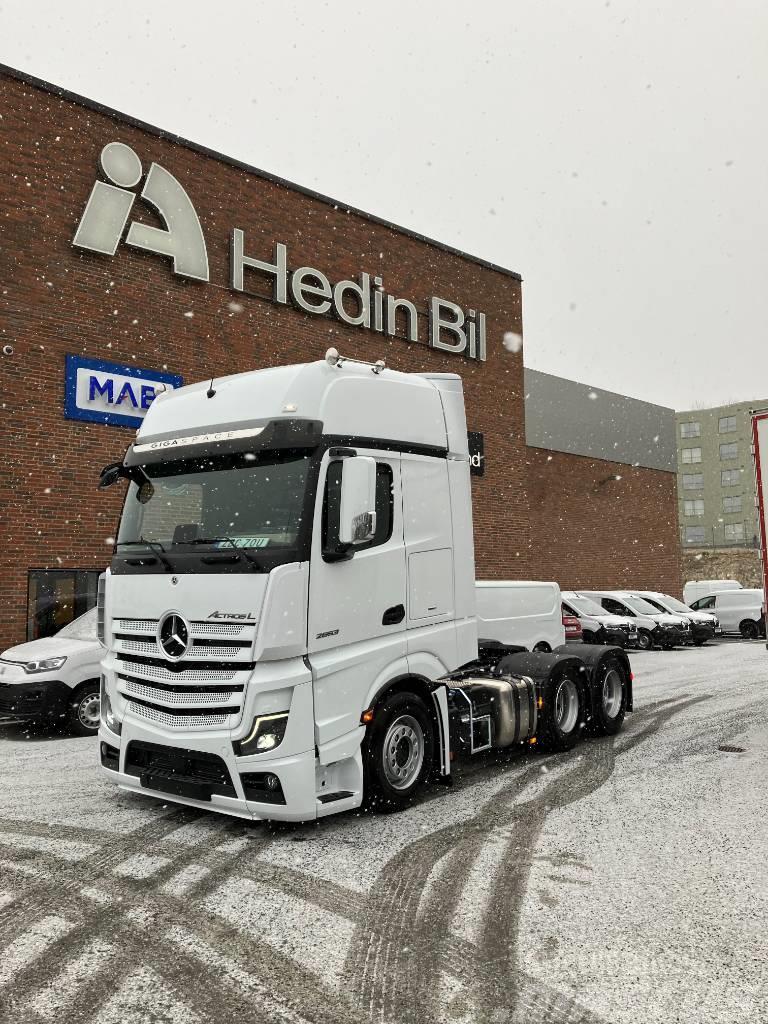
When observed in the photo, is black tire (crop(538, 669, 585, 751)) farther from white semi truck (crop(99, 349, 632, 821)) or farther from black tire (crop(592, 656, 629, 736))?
white semi truck (crop(99, 349, 632, 821))

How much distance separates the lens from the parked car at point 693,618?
920 inches

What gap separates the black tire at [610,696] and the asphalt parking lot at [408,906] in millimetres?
1595

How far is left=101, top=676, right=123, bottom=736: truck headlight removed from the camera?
6.36 metres

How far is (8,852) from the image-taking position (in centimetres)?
563

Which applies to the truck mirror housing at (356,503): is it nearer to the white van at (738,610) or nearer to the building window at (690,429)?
the white van at (738,610)

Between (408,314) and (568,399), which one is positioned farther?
(568,399)

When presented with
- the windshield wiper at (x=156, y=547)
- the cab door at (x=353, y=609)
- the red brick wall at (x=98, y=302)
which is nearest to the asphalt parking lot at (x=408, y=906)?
the cab door at (x=353, y=609)

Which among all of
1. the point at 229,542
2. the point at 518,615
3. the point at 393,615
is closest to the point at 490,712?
the point at 393,615

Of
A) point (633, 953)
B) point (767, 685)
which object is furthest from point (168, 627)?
point (767, 685)

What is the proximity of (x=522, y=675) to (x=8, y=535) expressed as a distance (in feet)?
28.9

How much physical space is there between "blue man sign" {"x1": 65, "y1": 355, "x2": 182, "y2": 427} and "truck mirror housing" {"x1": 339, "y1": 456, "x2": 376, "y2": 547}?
374 inches

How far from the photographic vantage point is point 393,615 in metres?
6.43

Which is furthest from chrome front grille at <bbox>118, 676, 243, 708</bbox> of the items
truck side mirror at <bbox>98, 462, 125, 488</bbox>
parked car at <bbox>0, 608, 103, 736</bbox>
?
parked car at <bbox>0, 608, 103, 736</bbox>

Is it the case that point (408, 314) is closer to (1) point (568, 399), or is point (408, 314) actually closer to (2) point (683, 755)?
(1) point (568, 399)
